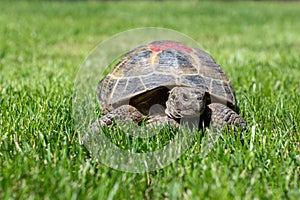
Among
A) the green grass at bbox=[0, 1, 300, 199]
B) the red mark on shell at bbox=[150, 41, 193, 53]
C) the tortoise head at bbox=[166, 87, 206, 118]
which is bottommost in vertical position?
the green grass at bbox=[0, 1, 300, 199]

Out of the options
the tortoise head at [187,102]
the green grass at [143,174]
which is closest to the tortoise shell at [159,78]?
the tortoise head at [187,102]

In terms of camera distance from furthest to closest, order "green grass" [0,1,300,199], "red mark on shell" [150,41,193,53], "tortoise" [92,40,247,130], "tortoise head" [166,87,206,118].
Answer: "red mark on shell" [150,41,193,53], "tortoise" [92,40,247,130], "tortoise head" [166,87,206,118], "green grass" [0,1,300,199]

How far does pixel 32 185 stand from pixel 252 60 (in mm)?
4144

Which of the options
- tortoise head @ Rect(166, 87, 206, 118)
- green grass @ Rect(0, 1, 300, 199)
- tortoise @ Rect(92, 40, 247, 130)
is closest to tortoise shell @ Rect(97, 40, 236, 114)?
tortoise @ Rect(92, 40, 247, 130)

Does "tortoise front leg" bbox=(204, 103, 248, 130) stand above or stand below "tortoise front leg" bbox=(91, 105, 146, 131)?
below

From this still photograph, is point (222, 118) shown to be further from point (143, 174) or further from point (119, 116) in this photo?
point (143, 174)

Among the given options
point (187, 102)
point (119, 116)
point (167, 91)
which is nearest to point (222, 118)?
point (187, 102)

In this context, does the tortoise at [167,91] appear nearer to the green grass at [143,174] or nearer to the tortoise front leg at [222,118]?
the tortoise front leg at [222,118]

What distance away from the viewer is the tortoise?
8.87ft

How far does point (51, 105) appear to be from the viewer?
128 inches

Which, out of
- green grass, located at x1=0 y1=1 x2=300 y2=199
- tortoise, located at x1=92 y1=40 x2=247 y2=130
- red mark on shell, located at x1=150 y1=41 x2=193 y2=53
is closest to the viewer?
green grass, located at x1=0 y1=1 x2=300 y2=199

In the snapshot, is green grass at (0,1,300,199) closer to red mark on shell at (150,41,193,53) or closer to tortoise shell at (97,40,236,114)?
tortoise shell at (97,40,236,114)

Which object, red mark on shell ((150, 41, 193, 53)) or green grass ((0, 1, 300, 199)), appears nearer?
green grass ((0, 1, 300, 199))

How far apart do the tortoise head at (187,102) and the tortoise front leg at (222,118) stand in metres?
0.15
